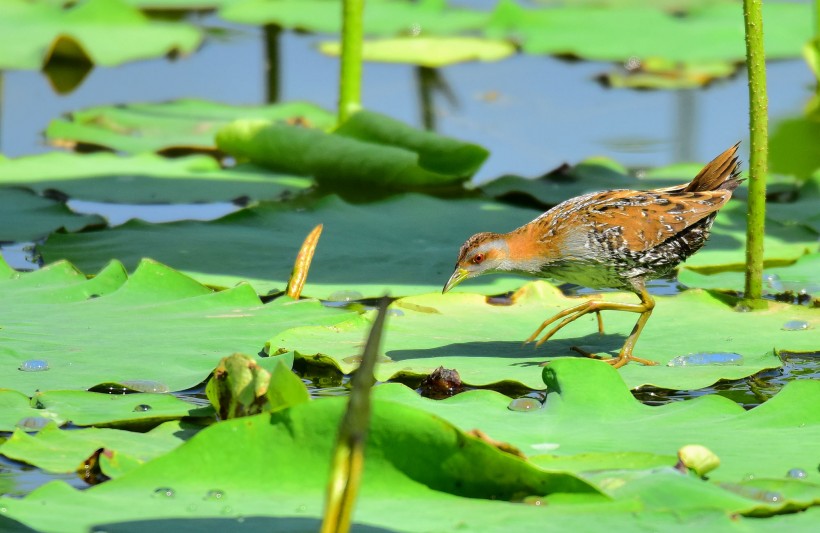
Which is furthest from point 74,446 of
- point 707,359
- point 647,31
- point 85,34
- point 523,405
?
point 647,31

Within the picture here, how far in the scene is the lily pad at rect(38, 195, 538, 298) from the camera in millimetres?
5012

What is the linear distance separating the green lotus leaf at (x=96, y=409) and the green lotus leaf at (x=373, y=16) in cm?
747

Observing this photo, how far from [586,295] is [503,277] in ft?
1.24

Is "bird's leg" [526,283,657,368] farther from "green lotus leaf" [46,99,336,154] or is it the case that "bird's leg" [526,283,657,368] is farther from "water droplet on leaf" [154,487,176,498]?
"green lotus leaf" [46,99,336,154]

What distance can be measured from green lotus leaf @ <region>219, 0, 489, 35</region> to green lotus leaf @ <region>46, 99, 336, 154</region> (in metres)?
3.01

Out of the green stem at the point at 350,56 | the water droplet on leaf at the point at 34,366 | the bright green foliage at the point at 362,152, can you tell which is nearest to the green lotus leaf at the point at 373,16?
the green stem at the point at 350,56

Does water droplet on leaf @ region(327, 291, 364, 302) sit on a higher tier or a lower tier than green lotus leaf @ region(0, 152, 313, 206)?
lower

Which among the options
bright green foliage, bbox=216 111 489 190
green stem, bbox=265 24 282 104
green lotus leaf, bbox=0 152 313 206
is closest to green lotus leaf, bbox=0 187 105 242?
green lotus leaf, bbox=0 152 313 206

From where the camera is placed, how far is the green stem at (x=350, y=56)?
21.4 feet

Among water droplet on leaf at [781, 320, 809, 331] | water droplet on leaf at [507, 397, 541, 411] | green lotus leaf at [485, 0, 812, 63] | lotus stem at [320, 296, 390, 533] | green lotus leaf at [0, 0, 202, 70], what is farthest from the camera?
green lotus leaf at [485, 0, 812, 63]

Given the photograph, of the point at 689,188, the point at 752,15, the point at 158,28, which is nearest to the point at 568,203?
the point at 689,188

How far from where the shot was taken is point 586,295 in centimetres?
503

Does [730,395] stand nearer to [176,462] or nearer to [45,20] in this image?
[176,462]

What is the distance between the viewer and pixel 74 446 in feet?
10.3
